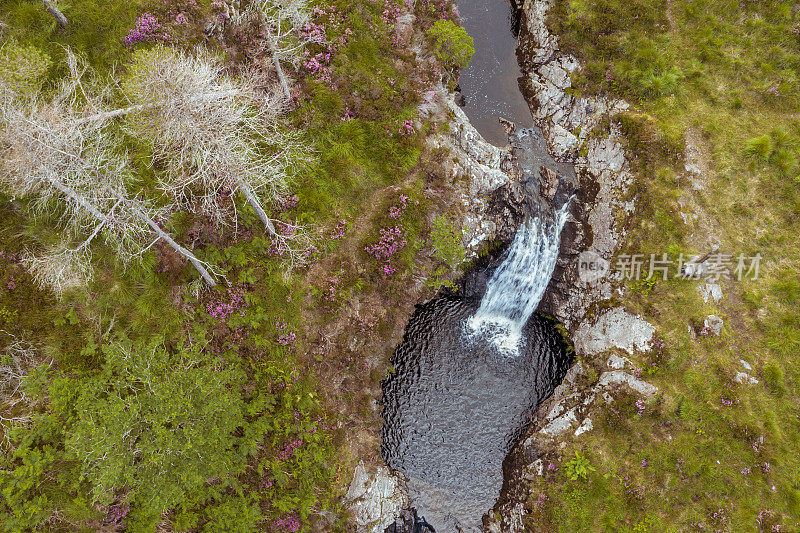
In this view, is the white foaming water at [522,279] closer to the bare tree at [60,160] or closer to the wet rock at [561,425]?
the wet rock at [561,425]

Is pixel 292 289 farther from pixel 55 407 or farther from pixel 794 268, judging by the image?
pixel 794 268

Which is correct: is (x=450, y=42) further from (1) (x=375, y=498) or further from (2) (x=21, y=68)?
(1) (x=375, y=498)

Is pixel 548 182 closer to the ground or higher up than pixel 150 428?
higher up

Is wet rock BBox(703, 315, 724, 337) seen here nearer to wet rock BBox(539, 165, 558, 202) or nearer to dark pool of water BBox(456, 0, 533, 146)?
wet rock BBox(539, 165, 558, 202)

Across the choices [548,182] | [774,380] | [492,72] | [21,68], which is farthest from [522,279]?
[21,68]

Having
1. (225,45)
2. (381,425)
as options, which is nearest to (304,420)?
(381,425)

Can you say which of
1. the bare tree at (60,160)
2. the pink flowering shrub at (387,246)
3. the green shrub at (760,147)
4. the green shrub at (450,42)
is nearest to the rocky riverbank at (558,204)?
the green shrub at (450,42)

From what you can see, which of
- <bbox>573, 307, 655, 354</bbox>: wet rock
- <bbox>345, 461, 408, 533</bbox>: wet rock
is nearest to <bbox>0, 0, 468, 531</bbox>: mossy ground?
<bbox>345, 461, 408, 533</bbox>: wet rock
